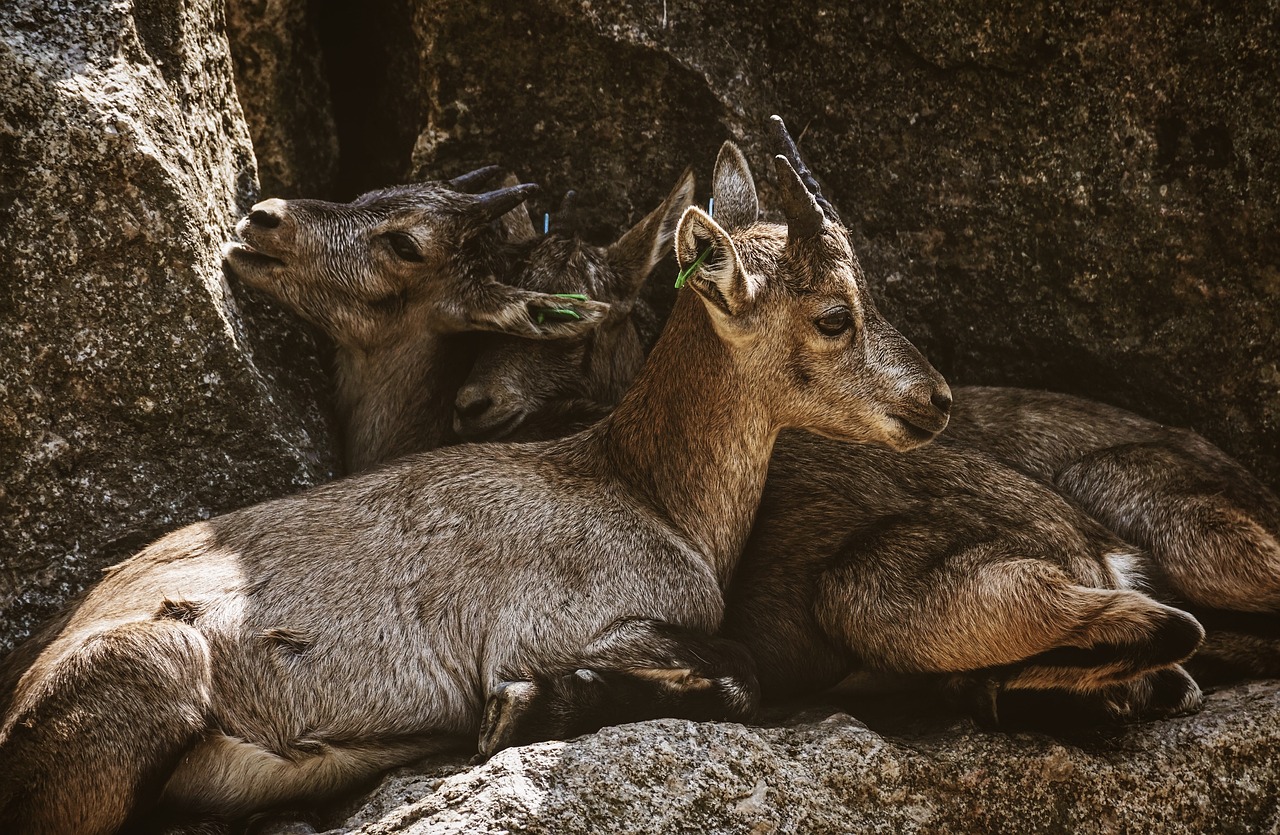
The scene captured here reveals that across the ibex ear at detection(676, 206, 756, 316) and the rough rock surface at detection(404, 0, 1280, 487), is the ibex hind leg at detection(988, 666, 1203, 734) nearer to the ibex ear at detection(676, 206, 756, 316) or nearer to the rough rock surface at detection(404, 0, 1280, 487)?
the rough rock surface at detection(404, 0, 1280, 487)

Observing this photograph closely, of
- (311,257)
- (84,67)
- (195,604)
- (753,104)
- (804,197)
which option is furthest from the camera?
(753,104)

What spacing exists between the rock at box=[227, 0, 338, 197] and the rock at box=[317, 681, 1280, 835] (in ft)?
13.0

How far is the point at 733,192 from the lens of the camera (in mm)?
5832

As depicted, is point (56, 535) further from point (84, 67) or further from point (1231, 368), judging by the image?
point (1231, 368)

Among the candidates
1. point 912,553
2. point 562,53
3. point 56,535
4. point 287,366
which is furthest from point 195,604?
point 562,53

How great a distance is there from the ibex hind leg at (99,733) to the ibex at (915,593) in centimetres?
116

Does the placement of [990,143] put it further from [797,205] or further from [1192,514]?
[1192,514]

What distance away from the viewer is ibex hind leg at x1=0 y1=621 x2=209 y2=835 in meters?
4.15

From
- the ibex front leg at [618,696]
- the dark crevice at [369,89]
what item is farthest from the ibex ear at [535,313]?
the ibex front leg at [618,696]

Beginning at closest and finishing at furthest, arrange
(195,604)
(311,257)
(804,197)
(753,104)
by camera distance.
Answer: (195,604) → (804,197) → (311,257) → (753,104)

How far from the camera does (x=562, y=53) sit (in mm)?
6637

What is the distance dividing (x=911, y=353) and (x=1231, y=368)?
1986mm

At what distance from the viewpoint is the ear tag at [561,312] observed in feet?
19.2

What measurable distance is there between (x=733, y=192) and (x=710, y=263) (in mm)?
1090
